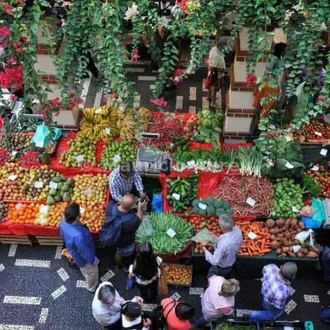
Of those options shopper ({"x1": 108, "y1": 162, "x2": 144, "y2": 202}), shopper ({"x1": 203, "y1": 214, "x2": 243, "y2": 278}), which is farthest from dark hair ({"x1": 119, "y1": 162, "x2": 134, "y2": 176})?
shopper ({"x1": 203, "y1": 214, "x2": 243, "y2": 278})

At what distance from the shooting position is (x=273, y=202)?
5766mm

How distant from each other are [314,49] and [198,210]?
8.87 feet

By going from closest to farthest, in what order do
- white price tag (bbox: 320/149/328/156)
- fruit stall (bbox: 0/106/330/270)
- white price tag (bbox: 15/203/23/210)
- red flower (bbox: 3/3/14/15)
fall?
red flower (bbox: 3/3/14/15)
fruit stall (bbox: 0/106/330/270)
white price tag (bbox: 15/203/23/210)
white price tag (bbox: 320/149/328/156)

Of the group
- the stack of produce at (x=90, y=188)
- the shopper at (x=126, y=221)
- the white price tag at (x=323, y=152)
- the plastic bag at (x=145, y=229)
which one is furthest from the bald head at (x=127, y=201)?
the white price tag at (x=323, y=152)

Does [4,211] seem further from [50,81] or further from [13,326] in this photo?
[50,81]

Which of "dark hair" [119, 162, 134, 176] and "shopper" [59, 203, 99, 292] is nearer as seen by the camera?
"shopper" [59, 203, 99, 292]

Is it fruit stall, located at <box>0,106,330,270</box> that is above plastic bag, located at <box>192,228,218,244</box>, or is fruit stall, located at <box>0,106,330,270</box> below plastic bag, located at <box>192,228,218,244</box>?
above

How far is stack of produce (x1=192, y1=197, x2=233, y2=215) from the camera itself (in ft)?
18.4

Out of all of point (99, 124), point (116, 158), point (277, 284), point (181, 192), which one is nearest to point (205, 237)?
point (181, 192)

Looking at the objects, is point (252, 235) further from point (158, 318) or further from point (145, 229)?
point (158, 318)

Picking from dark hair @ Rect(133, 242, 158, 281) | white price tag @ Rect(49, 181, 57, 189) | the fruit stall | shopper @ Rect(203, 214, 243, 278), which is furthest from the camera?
white price tag @ Rect(49, 181, 57, 189)

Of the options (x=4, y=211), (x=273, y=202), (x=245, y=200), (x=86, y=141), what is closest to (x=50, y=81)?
(x=86, y=141)

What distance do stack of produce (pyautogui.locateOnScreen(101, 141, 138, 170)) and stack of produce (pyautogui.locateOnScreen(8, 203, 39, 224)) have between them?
124cm

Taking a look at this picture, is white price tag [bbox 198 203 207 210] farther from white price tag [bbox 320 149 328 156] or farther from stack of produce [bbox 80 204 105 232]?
white price tag [bbox 320 149 328 156]
